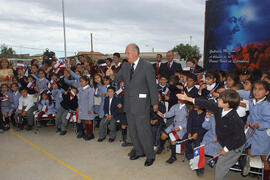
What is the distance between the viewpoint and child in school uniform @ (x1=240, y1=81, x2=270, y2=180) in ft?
9.52

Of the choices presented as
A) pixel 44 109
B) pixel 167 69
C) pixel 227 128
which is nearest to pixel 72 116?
pixel 44 109

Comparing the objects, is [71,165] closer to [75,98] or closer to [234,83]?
[75,98]

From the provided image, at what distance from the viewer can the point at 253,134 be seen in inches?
120

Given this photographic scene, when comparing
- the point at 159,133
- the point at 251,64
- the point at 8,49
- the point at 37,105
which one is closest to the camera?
the point at 159,133

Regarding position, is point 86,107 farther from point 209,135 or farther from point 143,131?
point 209,135

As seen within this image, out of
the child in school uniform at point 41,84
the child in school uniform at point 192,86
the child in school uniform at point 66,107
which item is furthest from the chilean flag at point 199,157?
the child in school uniform at point 41,84

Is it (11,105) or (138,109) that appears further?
(11,105)

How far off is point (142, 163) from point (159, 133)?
2.62 ft

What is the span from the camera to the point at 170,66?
6273mm

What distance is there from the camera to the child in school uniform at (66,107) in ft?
18.0

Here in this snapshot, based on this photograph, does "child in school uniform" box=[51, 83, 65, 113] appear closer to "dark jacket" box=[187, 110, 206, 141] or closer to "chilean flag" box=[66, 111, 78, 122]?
"chilean flag" box=[66, 111, 78, 122]

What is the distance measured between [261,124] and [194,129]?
105 centimetres

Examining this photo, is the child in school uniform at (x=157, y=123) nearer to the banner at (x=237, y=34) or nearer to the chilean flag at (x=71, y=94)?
the chilean flag at (x=71, y=94)

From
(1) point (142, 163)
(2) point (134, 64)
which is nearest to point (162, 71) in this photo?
(2) point (134, 64)
